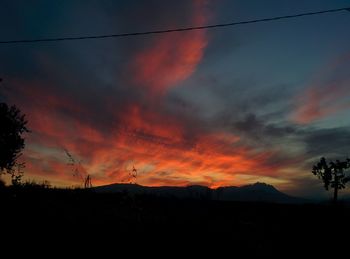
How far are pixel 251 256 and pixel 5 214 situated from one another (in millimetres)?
8491

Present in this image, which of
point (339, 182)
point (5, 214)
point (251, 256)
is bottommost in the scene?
point (251, 256)

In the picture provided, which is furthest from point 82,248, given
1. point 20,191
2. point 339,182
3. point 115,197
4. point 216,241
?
point 339,182

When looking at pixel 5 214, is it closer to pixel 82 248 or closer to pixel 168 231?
pixel 82 248

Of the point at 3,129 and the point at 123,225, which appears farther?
the point at 3,129

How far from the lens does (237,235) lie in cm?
1235

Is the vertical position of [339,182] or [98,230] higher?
[339,182]

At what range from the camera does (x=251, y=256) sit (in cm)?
Result: 1009

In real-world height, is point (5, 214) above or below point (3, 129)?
below

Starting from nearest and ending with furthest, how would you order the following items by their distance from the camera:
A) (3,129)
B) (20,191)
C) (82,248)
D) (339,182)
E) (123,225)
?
(82,248)
(123,225)
(20,191)
(3,129)
(339,182)

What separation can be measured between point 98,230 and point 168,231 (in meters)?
2.21

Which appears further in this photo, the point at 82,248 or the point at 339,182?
the point at 339,182

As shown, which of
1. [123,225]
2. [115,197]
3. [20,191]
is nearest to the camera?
[123,225]

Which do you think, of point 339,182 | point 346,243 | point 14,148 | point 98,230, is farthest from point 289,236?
point 339,182

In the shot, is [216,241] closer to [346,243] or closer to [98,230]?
Result: [98,230]
